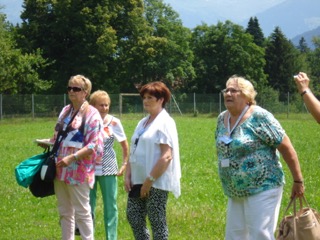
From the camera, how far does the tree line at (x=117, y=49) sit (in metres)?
49.1

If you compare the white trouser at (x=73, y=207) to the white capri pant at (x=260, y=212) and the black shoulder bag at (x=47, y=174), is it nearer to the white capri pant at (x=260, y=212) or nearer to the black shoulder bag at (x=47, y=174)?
the black shoulder bag at (x=47, y=174)

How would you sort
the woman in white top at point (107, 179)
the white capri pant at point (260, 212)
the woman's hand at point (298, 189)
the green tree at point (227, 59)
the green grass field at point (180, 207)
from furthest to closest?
1. the green tree at point (227, 59)
2. the green grass field at point (180, 207)
3. the woman in white top at point (107, 179)
4. the woman's hand at point (298, 189)
5. the white capri pant at point (260, 212)

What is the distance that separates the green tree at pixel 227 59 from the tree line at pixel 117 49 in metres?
0.12

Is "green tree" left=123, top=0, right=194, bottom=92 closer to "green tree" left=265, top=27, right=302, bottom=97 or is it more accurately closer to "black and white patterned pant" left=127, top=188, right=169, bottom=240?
"green tree" left=265, top=27, right=302, bottom=97

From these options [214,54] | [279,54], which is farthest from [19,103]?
[279,54]

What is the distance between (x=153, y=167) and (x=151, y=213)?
47 centimetres

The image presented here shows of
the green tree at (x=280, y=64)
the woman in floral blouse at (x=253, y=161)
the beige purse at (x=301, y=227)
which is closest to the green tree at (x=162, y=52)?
the green tree at (x=280, y=64)

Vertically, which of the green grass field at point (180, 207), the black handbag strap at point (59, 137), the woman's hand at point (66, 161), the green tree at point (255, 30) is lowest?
the green grass field at point (180, 207)

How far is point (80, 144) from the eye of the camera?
6.11 meters

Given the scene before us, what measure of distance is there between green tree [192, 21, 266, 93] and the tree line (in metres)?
0.12

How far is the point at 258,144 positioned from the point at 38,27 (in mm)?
50890

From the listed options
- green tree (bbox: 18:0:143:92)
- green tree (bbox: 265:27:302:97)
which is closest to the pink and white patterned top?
green tree (bbox: 18:0:143:92)

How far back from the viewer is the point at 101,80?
55000 millimetres

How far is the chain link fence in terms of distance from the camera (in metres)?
42.8
